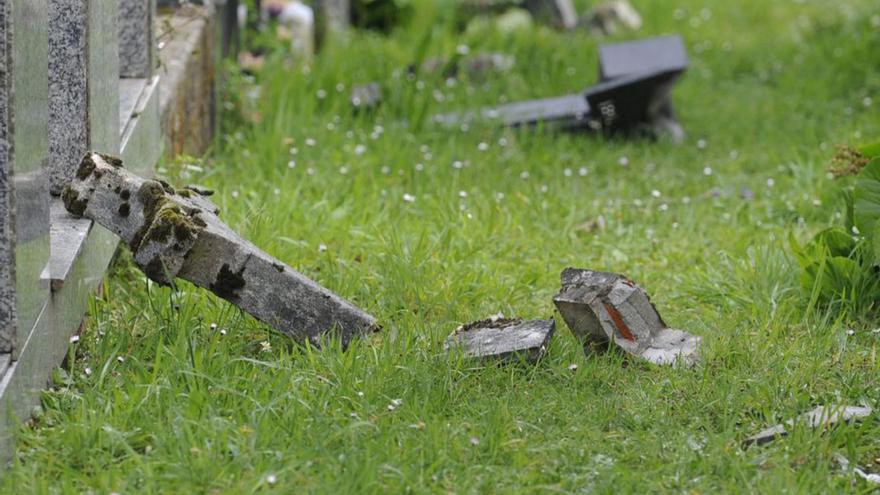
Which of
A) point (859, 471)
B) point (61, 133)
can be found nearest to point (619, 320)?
point (859, 471)

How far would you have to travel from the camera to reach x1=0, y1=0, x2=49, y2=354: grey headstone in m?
2.90

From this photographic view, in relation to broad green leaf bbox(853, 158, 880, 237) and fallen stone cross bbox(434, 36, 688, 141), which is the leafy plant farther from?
fallen stone cross bbox(434, 36, 688, 141)

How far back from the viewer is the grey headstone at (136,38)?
189 inches

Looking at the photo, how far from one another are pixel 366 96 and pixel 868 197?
3.39 metres

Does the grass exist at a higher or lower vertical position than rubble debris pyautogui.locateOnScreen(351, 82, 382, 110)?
lower

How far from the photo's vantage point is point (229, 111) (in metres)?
6.48

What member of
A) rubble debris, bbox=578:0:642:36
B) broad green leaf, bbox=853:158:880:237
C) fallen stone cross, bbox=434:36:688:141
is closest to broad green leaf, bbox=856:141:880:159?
broad green leaf, bbox=853:158:880:237

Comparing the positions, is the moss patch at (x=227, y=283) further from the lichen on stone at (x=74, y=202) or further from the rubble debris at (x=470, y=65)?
the rubble debris at (x=470, y=65)

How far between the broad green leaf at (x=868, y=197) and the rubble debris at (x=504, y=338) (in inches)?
46.5

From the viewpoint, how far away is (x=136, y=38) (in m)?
4.87

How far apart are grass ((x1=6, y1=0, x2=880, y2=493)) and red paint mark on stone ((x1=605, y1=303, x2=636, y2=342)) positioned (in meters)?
0.10

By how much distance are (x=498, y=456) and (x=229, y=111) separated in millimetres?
3738

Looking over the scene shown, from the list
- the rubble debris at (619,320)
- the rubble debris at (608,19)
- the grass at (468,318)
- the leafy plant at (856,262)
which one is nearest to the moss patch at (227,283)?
the grass at (468,318)

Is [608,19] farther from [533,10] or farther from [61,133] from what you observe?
[61,133]
